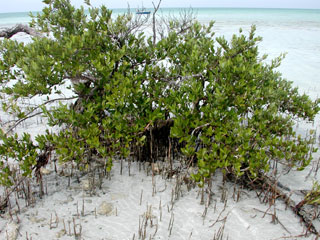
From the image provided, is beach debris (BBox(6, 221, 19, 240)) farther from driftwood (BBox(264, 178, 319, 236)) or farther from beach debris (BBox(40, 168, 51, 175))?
driftwood (BBox(264, 178, 319, 236))

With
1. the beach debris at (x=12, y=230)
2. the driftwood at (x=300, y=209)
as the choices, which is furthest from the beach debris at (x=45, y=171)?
the driftwood at (x=300, y=209)

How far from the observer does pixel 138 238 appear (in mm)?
2545

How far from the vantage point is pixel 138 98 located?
10.5 ft

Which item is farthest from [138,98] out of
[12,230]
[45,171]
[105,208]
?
[12,230]

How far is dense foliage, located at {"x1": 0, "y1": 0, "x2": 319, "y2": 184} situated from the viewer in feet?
9.21

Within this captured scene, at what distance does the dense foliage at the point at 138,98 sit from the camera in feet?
9.21

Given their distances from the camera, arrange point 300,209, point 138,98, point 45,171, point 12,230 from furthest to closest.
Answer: point 45,171, point 138,98, point 300,209, point 12,230

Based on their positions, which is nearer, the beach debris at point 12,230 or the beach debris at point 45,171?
the beach debris at point 12,230

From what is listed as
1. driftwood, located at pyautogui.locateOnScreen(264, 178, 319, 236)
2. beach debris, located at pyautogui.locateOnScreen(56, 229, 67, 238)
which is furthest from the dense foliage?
beach debris, located at pyautogui.locateOnScreen(56, 229, 67, 238)

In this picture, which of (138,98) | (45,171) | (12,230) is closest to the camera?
(12,230)

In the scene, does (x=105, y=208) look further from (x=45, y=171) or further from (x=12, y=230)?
(x=45, y=171)

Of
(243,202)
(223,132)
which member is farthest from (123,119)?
(243,202)

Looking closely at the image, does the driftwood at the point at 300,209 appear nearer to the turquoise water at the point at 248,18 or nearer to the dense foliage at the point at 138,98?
the dense foliage at the point at 138,98

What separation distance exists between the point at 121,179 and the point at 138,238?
96 centimetres
